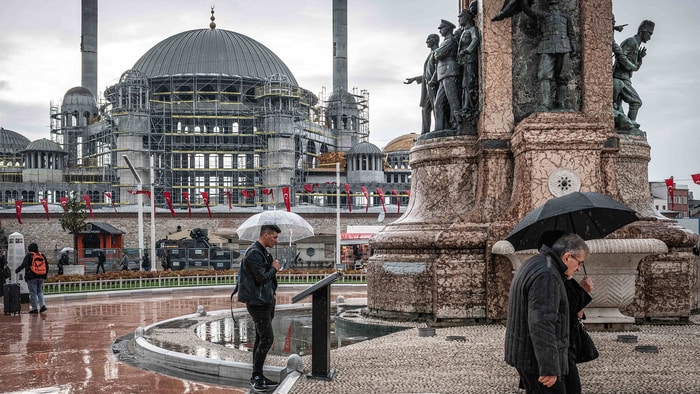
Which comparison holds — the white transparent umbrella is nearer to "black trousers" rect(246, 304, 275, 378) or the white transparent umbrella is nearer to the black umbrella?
"black trousers" rect(246, 304, 275, 378)

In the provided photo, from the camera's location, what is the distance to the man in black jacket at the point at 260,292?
6852mm

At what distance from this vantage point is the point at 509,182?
10570mm

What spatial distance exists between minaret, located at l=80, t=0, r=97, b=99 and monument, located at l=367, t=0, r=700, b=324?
7468 cm

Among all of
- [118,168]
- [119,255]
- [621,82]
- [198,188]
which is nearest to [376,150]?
[198,188]

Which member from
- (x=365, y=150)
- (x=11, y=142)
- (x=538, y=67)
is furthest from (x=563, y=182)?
(x=11, y=142)

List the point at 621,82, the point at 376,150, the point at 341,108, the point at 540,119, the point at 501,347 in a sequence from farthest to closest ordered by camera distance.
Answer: the point at 341,108 → the point at 376,150 → the point at 621,82 → the point at 540,119 → the point at 501,347

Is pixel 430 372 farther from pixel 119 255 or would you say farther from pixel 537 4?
pixel 119 255

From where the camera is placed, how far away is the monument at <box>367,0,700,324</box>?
9.84m

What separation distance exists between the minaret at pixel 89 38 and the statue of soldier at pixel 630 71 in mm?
75009

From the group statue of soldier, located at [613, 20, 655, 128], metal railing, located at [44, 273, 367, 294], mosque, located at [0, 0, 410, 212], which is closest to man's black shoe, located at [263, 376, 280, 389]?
statue of soldier, located at [613, 20, 655, 128]

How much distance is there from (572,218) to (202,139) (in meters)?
64.9

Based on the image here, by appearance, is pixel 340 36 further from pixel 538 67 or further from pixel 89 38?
pixel 538 67

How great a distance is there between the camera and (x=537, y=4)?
34.8ft

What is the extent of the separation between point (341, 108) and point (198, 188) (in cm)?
2045
